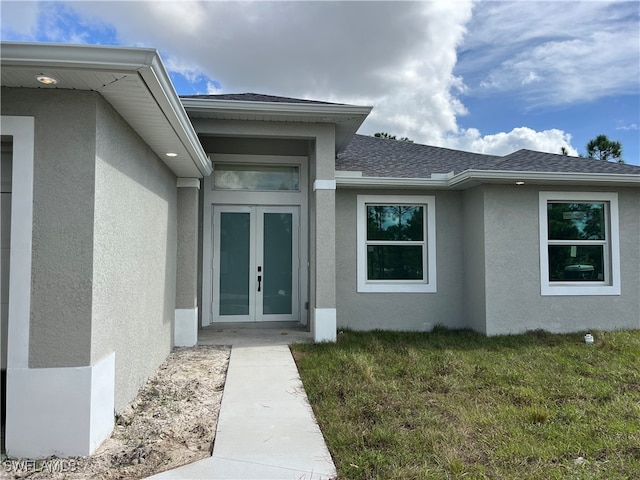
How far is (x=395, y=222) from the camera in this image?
343 inches

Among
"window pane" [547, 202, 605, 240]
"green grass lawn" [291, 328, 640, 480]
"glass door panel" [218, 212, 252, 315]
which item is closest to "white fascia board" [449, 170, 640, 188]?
"window pane" [547, 202, 605, 240]

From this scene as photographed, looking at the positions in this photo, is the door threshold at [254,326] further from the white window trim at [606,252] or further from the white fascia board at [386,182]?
the white window trim at [606,252]

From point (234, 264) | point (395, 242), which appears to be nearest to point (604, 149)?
point (395, 242)

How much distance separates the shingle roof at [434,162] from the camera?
8477mm

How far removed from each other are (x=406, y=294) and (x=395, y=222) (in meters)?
1.57

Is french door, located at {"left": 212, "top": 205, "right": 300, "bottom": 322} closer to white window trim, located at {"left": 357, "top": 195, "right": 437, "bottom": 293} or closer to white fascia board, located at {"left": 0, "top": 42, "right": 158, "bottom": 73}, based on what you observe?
white window trim, located at {"left": 357, "top": 195, "right": 437, "bottom": 293}

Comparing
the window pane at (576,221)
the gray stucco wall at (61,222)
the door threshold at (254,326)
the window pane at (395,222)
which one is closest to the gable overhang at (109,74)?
the gray stucco wall at (61,222)

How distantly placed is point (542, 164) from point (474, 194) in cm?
168

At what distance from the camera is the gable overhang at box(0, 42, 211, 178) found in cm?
288

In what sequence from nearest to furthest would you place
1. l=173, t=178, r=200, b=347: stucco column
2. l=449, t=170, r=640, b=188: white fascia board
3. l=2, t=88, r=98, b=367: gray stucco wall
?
l=2, t=88, r=98, b=367: gray stucco wall → l=173, t=178, r=200, b=347: stucco column → l=449, t=170, r=640, b=188: white fascia board

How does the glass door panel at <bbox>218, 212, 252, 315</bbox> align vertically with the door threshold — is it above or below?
above

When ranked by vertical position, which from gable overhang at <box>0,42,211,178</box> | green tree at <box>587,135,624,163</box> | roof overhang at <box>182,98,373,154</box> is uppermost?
green tree at <box>587,135,624,163</box>

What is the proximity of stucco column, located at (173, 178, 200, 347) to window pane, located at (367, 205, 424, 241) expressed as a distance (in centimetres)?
366

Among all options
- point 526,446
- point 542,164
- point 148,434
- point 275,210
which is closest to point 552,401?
point 526,446
